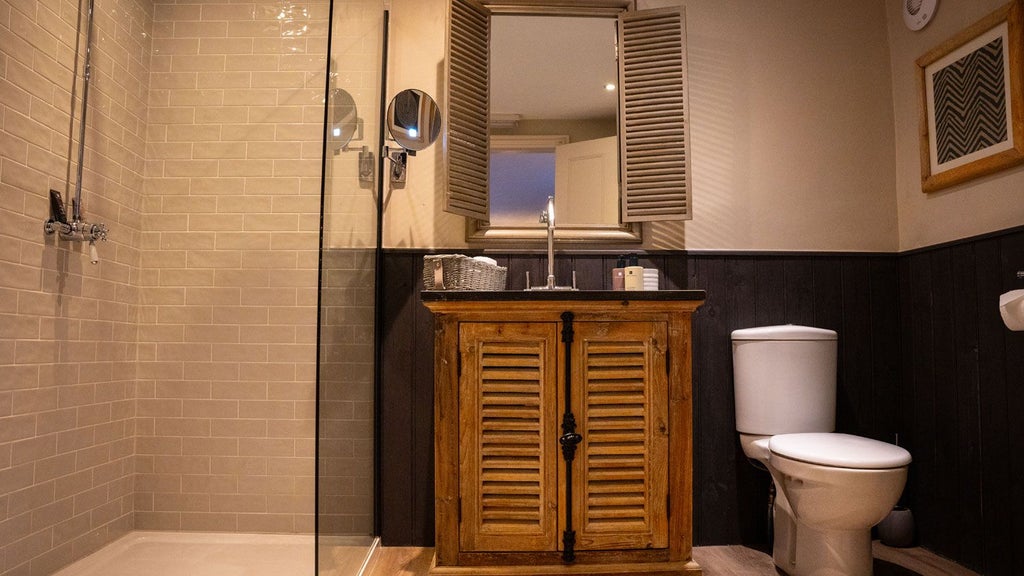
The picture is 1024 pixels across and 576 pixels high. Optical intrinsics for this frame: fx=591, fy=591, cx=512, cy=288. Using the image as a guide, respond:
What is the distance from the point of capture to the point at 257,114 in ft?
7.66

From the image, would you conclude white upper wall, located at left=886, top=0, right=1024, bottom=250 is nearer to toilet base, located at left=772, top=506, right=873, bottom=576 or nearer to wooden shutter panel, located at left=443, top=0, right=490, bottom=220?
toilet base, located at left=772, top=506, right=873, bottom=576

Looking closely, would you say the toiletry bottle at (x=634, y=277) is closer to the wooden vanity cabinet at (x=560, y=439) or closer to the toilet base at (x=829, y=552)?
the wooden vanity cabinet at (x=560, y=439)

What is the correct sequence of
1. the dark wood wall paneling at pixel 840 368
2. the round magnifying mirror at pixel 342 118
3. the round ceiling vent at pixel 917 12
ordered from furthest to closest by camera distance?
the round ceiling vent at pixel 917 12, the dark wood wall paneling at pixel 840 368, the round magnifying mirror at pixel 342 118

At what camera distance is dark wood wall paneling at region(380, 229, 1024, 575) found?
2105 millimetres

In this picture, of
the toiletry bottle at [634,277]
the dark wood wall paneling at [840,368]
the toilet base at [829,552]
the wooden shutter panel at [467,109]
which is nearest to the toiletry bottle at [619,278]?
the toiletry bottle at [634,277]

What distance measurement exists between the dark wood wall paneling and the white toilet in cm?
19

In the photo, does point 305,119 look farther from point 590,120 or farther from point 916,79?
point 916,79

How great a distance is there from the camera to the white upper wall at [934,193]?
1.94 meters

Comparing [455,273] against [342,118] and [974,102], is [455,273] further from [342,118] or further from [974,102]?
[974,102]

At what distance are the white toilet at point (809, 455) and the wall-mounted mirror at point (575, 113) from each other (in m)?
0.65

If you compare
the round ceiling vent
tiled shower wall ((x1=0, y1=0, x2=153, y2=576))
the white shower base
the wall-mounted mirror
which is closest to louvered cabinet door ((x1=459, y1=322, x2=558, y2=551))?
the white shower base

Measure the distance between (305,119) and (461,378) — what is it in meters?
1.29

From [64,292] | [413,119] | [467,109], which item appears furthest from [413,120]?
[64,292]

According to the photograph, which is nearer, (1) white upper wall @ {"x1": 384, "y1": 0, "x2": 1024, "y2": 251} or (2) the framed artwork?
(2) the framed artwork
